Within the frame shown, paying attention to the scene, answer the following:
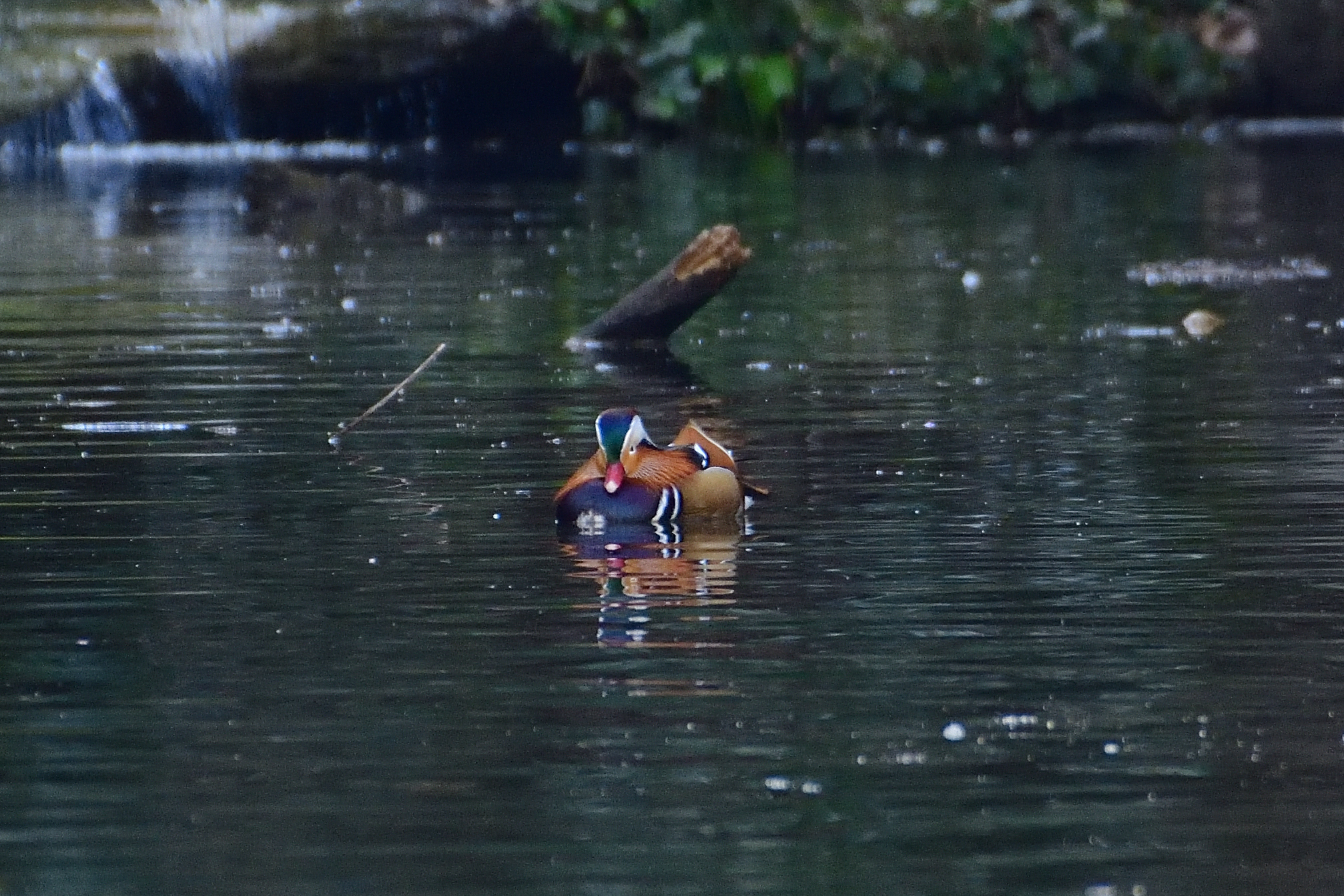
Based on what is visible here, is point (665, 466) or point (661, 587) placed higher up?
point (665, 466)

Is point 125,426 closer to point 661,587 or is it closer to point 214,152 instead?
point 661,587

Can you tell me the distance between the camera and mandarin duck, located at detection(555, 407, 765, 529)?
8.48 metres

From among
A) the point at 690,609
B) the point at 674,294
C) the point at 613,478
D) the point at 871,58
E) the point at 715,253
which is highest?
the point at 871,58

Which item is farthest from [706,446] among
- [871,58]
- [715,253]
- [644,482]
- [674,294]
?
[871,58]

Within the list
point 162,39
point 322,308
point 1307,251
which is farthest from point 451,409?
point 162,39

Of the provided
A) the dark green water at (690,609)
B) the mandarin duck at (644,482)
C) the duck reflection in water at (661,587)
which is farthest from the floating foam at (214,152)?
the duck reflection in water at (661,587)

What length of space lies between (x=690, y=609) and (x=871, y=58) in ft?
97.1

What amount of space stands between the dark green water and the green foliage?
64.0 ft

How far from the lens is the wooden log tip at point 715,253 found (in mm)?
13773

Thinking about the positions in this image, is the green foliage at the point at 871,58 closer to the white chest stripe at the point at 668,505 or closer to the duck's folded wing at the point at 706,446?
the duck's folded wing at the point at 706,446

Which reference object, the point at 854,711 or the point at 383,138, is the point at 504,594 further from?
the point at 383,138

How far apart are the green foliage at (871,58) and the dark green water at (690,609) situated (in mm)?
19495

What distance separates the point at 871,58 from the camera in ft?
119

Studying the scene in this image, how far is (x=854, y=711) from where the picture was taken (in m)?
6.07
